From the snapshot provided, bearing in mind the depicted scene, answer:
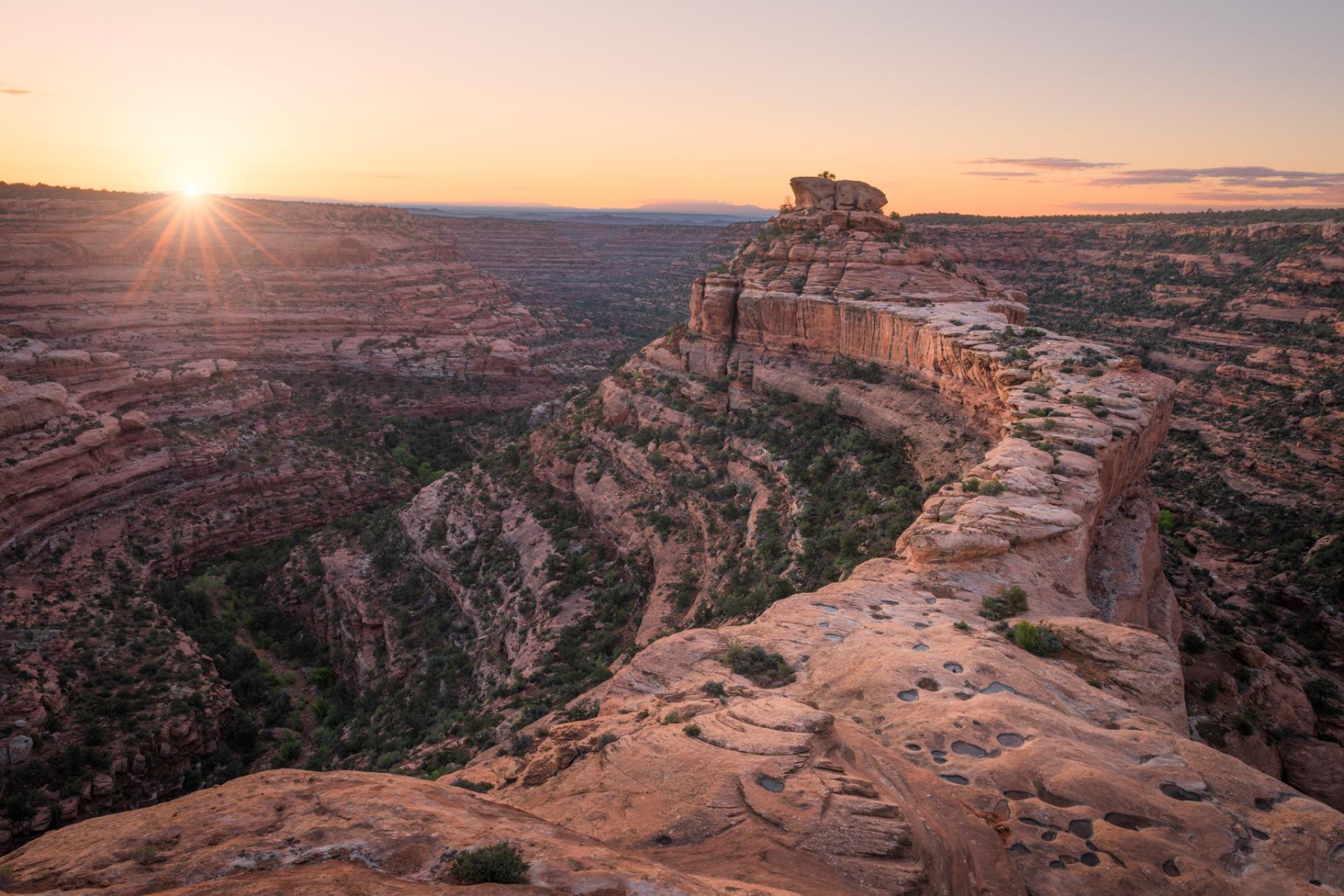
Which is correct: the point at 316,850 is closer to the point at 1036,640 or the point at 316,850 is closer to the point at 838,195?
the point at 1036,640

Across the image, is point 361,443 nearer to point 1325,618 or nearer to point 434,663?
point 434,663

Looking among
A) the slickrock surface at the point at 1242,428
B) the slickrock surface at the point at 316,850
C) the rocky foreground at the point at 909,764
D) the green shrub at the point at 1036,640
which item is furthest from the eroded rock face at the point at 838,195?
the slickrock surface at the point at 316,850

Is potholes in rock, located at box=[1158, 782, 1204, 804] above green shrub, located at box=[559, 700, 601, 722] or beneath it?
above

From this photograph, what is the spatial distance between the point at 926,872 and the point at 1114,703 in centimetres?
564

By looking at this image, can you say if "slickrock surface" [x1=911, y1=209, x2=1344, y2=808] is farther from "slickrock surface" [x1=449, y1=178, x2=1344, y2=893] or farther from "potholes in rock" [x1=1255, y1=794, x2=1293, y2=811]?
"potholes in rock" [x1=1255, y1=794, x2=1293, y2=811]

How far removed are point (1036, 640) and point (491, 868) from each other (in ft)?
33.4

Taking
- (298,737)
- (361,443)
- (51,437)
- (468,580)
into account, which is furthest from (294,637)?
(361,443)

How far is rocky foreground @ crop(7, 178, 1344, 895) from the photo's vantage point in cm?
681


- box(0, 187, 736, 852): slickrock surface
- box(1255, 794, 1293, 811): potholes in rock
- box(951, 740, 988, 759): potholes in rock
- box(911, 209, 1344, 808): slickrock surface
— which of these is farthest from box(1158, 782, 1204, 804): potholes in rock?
box(0, 187, 736, 852): slickrock surface

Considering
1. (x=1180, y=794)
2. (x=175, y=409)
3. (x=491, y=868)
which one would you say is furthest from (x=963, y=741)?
(x=175, y=409)

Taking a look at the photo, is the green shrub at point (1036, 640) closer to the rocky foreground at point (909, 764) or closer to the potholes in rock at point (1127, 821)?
the rocky foreground at point (909, 764)

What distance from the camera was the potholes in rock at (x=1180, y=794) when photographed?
848cm

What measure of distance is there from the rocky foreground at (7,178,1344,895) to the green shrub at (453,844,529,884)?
16 centimetres

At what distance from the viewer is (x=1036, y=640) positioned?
12.5 m
